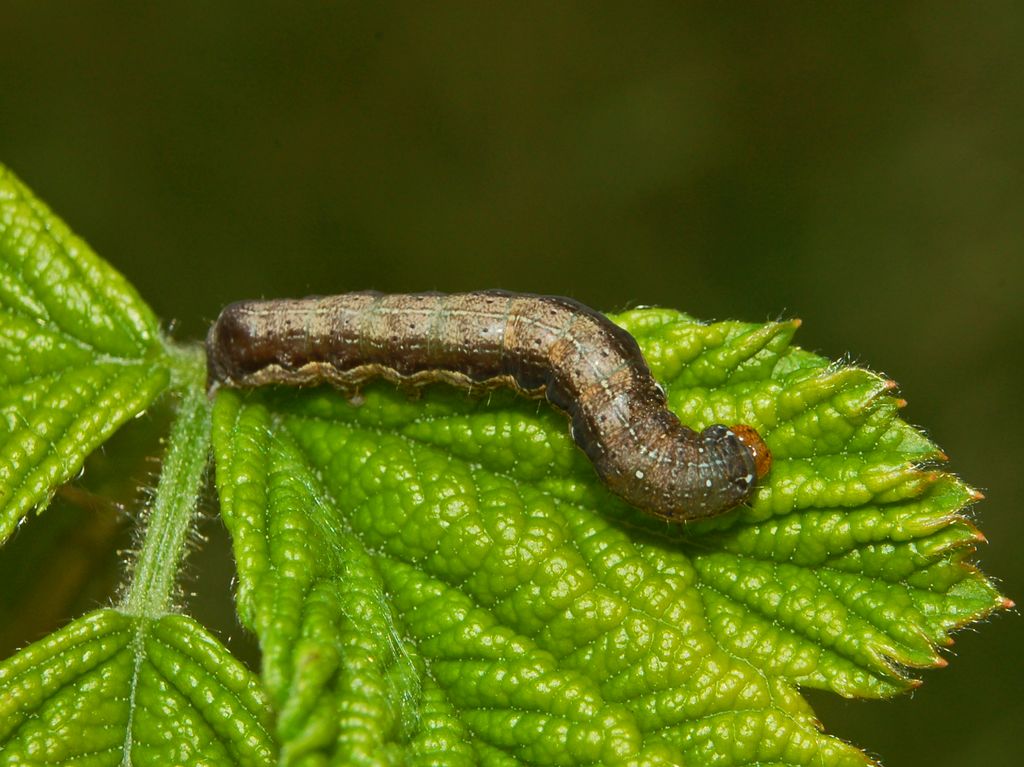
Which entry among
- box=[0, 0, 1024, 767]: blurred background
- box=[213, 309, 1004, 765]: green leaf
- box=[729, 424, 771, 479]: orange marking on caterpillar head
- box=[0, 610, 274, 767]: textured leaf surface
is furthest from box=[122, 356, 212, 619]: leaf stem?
box=[0, 0, 1024, 767]: blurred background

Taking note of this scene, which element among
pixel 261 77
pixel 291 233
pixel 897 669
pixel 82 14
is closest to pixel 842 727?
pixel 897 669

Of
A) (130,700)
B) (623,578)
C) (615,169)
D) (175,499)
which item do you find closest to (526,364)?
(623,578)

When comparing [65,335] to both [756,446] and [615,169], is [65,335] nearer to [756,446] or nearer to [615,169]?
[756,446]

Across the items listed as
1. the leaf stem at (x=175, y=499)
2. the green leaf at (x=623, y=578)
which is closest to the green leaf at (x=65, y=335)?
the leaf stem at (x=175, y=499)

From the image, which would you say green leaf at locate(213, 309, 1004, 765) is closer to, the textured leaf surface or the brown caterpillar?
the brown caterpillar

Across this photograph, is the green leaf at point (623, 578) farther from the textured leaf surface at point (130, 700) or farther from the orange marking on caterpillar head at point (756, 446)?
the textured leaf surface at point (130, 700)

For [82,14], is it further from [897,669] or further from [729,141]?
[897,669]
